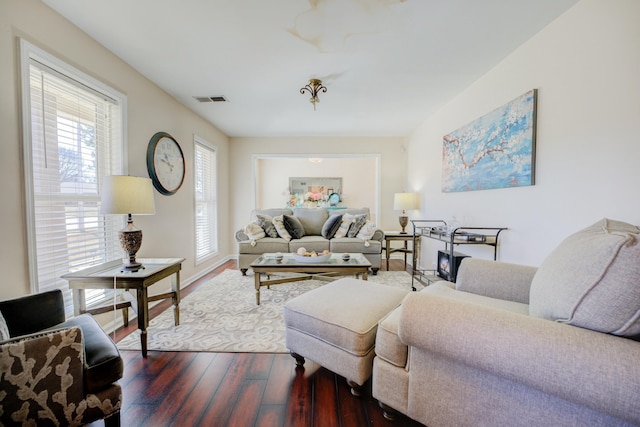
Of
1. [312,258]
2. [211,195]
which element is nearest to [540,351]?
[312,258]

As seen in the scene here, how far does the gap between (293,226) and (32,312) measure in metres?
2.99

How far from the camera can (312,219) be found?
445 cm

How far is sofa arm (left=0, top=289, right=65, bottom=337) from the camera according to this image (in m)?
1.17

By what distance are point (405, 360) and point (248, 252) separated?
9.72ft

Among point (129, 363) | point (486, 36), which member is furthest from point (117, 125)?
point (486, 36)

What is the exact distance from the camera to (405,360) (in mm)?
1129

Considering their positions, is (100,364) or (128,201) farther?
(128,201)

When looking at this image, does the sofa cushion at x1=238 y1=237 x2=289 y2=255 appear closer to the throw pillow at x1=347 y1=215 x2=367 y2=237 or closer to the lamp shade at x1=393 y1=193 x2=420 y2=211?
the throw pillow at x1=347 y1=215 x2=367 y2=237

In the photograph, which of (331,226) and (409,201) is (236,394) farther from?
(409,201)

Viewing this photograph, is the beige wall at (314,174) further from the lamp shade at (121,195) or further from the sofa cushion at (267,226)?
the lamp shade at (121,195)

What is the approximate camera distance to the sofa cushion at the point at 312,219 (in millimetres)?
4395

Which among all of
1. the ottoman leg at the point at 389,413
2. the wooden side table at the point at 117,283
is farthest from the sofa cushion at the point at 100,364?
the ottoman leg at the point at 389,413

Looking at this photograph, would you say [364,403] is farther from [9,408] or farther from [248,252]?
[248,252]

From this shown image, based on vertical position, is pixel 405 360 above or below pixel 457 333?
below
